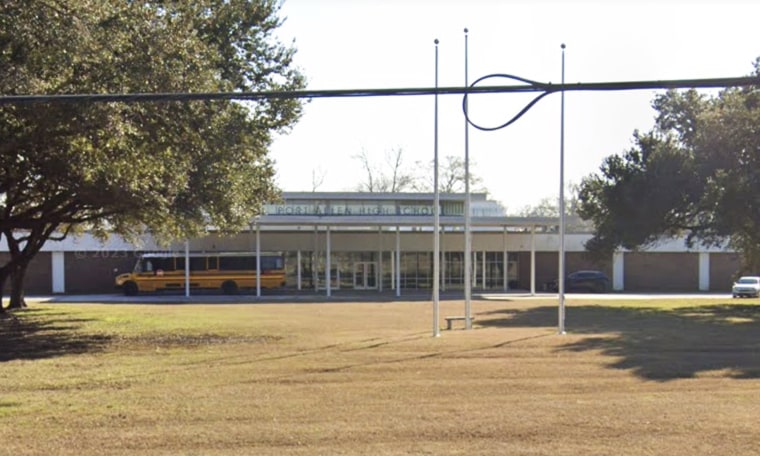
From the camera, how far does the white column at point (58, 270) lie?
57188 millimetres

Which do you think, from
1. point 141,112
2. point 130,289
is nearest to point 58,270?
point 130,289

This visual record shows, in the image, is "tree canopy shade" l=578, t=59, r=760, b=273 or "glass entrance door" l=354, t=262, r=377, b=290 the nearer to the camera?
"tree canopy shade" l=578, t=59, r=760, b=273

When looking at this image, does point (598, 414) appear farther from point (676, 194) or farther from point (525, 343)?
point (676, 194)

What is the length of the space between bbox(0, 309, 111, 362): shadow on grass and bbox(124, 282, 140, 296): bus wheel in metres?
23.3

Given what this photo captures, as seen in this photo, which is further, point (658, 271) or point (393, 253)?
point (658, 271)

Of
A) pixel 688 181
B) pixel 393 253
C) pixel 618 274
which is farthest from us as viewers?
pixel 618 274

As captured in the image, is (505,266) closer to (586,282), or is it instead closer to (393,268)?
(586,282)

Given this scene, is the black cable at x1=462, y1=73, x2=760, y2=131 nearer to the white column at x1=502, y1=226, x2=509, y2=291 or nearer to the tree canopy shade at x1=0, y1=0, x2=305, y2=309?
the tree canopy shade at x1=0, y1=0, x2=305, y2=309

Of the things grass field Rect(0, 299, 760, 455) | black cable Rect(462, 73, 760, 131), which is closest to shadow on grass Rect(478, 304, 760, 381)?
grass field Rect(0, 299, 760, 455)

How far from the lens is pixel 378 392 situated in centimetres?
1201

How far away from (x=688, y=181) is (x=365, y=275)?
29275 mm

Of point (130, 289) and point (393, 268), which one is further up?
point (393, 268)

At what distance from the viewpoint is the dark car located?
204 feet

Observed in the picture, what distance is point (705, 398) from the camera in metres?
11.6
